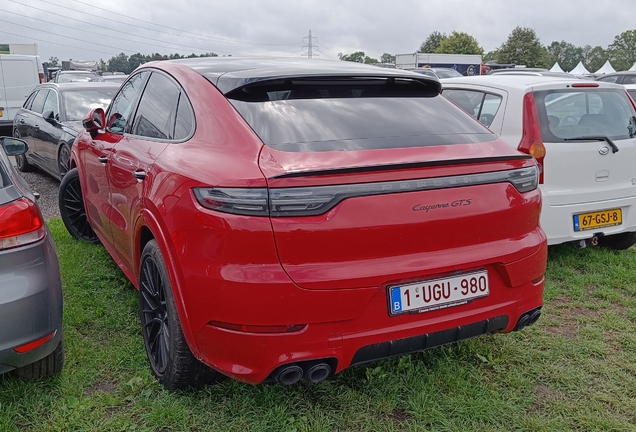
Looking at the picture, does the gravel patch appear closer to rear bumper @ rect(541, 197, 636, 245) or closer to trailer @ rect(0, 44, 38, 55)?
rear bumper @ rect(541, 197, 636, 245)

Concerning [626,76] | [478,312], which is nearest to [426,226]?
[478,312]

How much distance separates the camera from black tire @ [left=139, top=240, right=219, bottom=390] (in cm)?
263

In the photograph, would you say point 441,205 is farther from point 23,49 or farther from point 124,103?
point 23,49

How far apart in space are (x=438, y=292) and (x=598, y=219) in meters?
2.73

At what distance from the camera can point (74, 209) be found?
5.44 metres

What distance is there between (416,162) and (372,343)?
766mm

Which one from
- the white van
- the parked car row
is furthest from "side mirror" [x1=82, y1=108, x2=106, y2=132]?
the white van

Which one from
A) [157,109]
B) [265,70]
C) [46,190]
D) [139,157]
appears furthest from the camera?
[46,190]

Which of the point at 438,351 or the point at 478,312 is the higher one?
the point at 478,312

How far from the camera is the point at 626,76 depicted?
14961 mm

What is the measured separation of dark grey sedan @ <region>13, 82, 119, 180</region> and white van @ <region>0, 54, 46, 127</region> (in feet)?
16.1

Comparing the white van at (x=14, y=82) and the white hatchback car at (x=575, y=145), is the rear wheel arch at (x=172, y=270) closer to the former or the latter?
the white hatchback car at (x=575, y=145)

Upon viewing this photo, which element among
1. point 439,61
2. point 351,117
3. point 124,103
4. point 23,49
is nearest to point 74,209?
point 124,103

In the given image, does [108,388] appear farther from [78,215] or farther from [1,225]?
[78,215]
